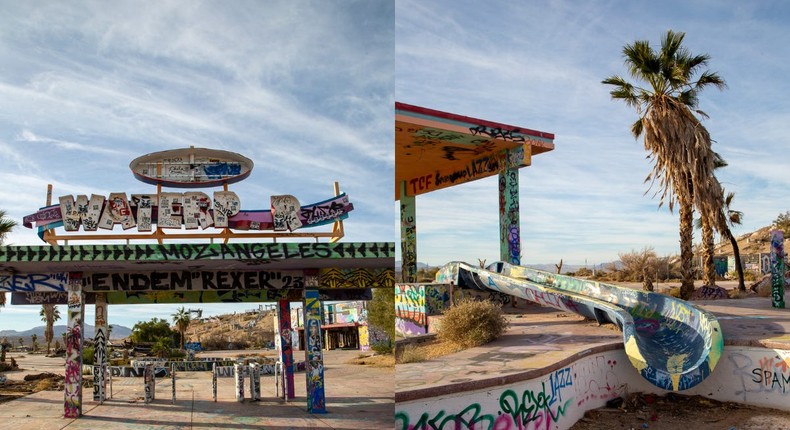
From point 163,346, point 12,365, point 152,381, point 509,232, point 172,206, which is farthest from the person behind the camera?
point 163,346

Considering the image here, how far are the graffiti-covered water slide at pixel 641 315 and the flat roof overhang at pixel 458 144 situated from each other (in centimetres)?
370

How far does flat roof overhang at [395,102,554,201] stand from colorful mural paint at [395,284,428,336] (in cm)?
444

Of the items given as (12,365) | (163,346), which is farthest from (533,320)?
(163,346)

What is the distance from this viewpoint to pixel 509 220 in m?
20.8

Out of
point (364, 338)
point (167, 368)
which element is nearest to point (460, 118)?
point (167, 368)

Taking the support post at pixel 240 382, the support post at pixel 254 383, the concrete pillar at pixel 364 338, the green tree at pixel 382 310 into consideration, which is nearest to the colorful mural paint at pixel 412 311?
the support post at pixel 254 383

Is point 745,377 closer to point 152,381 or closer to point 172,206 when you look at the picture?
point 172,206

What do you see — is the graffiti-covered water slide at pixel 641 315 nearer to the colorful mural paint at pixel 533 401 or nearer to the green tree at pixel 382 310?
the colorful mural paint at pixel 533 401

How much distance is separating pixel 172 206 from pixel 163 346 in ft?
96.1

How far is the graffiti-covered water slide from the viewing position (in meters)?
11.9

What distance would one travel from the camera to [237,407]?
49.6 ft

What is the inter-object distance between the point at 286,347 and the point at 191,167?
507cm

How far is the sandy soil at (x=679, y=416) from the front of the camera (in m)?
10.8

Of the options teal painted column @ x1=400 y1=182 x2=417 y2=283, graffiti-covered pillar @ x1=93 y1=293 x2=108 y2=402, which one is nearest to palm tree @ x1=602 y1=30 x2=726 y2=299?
teal painted column @ x1=400 y1=182 x2=417 y2=283
